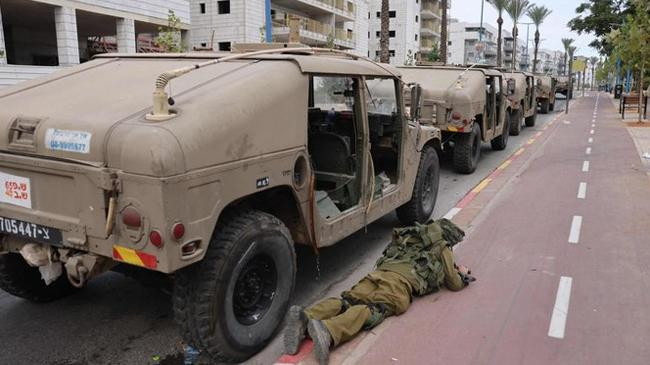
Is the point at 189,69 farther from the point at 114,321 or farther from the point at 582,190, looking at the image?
the point at 582,190

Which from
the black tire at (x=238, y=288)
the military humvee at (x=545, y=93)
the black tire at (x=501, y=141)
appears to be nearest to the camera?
the black tire at (x=238, y=288)

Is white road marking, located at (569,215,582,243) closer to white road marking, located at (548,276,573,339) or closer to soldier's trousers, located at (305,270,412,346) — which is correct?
white road marking, located at (548,276,573,339)

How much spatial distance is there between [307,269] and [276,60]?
2.29 m

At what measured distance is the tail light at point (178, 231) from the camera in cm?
295

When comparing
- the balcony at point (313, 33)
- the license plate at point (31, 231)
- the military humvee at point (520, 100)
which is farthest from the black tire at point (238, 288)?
the balcony at point (313, 33)

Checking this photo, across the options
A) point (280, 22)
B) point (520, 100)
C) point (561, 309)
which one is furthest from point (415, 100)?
point (280, 22)

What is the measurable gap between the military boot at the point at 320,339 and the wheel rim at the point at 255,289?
379 millimetres

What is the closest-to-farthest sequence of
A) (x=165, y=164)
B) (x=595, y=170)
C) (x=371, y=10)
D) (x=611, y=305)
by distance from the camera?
1. (x=165, y=164)
2. (x=611, y=305)
3. (x=595, y=170)
4. (x=371, y=10)

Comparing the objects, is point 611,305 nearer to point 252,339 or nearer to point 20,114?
point 252,339

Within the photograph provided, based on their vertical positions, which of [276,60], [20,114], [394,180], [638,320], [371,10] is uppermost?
[371,10]

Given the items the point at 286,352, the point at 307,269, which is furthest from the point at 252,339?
the point at 307,269

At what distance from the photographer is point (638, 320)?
438 cm

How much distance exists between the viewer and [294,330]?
3.71 meters

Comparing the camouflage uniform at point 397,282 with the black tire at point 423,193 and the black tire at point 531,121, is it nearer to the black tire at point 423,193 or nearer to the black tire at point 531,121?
the black tire at point 423,193
